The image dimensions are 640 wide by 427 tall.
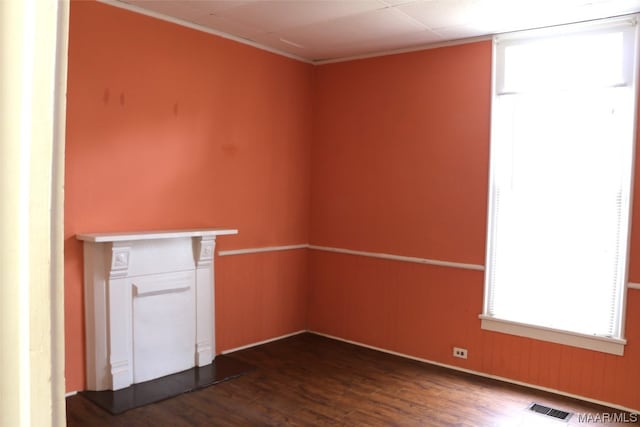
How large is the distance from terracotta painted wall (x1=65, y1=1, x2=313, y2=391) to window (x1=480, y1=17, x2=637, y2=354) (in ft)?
6.46

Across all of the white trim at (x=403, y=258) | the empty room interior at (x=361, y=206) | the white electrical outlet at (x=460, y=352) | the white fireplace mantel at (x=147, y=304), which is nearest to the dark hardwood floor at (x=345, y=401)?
the empty room interior at (x=361, y=206)

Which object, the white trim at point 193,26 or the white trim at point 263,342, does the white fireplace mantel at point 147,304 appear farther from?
the white trim at point 193,26

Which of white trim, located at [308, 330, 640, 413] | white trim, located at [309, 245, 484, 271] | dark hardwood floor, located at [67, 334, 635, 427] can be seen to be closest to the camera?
dark hardwood floor, located at [67, 334, 635, 427]

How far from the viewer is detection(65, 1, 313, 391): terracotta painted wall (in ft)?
11.5

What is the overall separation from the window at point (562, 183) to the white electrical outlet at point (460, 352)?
0.33 m

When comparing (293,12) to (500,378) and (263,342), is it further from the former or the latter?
(500,378)

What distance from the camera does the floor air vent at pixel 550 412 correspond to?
11.3ft

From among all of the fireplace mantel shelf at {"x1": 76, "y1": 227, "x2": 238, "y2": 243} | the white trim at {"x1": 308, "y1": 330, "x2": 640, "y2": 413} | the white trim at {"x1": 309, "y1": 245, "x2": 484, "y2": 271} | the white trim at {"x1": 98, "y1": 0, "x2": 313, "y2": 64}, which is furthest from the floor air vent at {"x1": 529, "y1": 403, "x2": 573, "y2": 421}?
the white trim at {"x1": 98, "y1": 0, "x2": 313, "y2": 64}

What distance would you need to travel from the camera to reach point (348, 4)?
347 centimetres

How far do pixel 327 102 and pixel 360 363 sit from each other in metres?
2.57

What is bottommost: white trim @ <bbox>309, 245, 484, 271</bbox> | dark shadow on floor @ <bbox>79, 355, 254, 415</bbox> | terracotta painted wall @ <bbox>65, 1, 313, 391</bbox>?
dark shadow on floor @ <bbox>79, 355, 254, 415</bbox>

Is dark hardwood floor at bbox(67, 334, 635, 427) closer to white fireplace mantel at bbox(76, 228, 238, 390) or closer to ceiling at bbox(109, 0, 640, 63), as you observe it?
white fireplace mantel at bbox(76, 228, 238, 390)

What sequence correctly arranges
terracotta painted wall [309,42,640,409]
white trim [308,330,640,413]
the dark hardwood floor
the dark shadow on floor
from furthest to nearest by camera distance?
terracotta painted wall [309,42,640,409], white trim [308,330,640,413], the dark shadow on floor, the dark hardwood floor

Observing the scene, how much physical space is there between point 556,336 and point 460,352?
0.81 m
